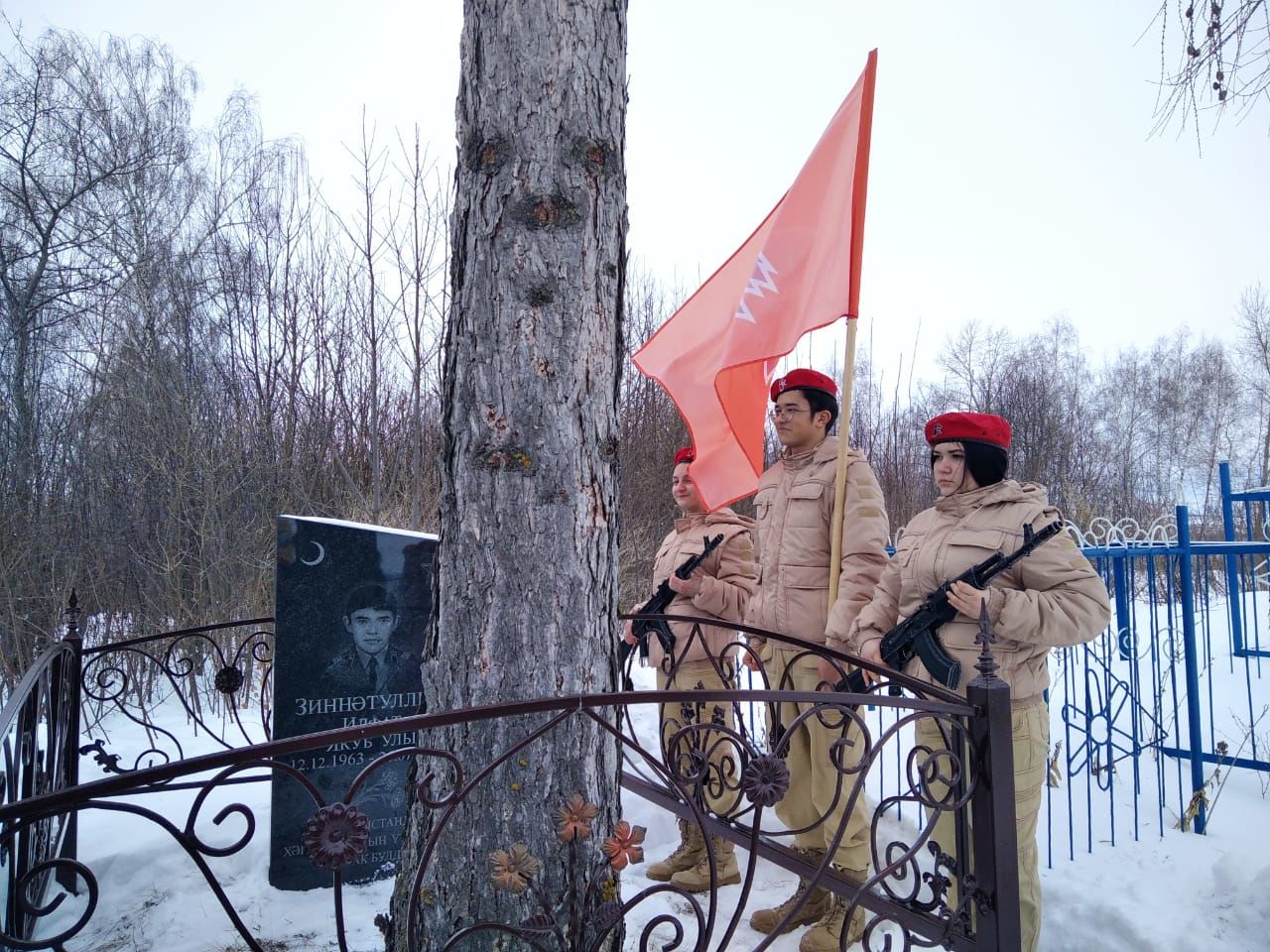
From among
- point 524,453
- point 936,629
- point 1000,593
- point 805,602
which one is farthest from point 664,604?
point 524,453

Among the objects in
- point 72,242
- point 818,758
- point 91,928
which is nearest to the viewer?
point 91,928

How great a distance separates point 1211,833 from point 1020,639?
6.72ft

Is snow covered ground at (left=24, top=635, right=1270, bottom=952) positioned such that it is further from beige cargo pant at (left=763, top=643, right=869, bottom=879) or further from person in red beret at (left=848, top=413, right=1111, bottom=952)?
person in red beret at (left=848, top=413, right=1111, bottom=952)

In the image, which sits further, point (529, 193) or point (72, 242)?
point (72, 242)

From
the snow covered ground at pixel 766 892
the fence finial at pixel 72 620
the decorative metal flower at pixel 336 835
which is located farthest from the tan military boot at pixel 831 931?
the fence finial at pixel 72 620

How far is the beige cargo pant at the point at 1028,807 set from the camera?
2648 millimetres

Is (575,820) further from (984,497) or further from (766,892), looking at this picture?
(766,892)

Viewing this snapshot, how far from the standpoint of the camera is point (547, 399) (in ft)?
6.44

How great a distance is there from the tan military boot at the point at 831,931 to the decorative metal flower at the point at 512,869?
174cm

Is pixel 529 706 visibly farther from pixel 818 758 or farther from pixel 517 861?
pixel 818 758

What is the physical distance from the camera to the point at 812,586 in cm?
350

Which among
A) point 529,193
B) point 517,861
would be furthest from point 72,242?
point 517,861

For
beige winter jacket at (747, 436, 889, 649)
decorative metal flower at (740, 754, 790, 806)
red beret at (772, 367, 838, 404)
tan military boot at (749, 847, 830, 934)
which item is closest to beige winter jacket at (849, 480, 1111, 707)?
beige winter jacket at (747, 436, 889, 649)

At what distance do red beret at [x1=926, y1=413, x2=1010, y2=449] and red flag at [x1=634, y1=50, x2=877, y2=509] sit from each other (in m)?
0.76
